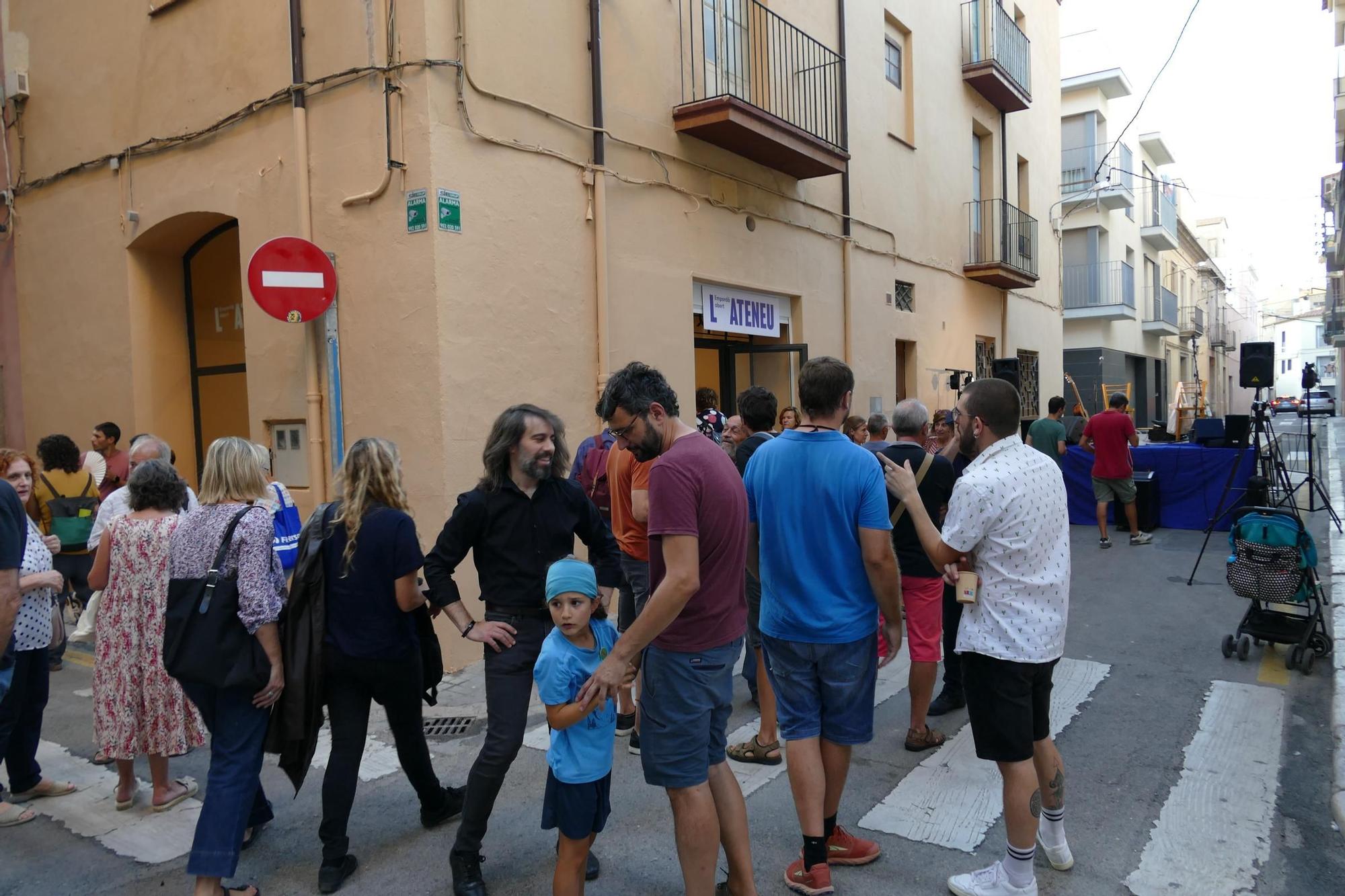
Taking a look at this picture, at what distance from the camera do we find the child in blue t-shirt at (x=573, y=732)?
2826 mm

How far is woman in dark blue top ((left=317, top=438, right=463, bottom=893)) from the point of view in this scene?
334cm

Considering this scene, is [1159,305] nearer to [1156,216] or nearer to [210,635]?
[1156,216]

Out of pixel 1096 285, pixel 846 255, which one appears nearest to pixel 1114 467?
pixel 846 255

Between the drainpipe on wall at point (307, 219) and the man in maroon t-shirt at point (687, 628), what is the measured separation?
4534 mm

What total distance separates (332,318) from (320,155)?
49.6 inches

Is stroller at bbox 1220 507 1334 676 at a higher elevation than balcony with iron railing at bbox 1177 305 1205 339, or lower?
lower

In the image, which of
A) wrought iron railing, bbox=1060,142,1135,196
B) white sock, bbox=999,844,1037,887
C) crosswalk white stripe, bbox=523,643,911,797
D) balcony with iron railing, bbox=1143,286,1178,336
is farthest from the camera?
balcony with iron railing, bbox=1143,286,1178,336

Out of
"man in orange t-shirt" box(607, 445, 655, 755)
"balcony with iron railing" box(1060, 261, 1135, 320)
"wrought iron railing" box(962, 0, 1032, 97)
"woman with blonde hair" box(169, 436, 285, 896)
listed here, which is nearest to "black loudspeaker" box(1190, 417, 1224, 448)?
"wrought iron railing" box(962, 0, 1032, 97)

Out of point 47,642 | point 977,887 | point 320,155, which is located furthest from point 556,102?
point 977,887

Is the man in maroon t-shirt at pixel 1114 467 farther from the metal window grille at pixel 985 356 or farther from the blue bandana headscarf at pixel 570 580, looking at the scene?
the blue bandana headscarf at pixel 570 580

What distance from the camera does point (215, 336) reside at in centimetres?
879

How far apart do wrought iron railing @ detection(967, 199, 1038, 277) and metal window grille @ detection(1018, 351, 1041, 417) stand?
2.30 m

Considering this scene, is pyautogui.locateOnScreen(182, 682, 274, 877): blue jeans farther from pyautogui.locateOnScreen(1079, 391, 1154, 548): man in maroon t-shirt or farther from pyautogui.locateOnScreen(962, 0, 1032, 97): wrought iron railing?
pyautogui.locateOnScreen(962, 0, 1032, 97): wrought iron railing

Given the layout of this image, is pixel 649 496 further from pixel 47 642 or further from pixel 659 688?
pixel 47 642
